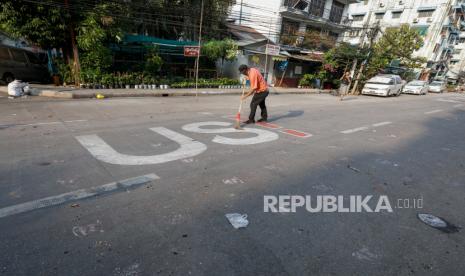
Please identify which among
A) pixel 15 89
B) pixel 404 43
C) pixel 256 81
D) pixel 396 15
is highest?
pixel 396 15

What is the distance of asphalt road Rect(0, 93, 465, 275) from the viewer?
6.94ft

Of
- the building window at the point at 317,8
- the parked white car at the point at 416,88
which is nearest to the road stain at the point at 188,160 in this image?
the building window at the point at 317,8

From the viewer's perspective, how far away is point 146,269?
197 cm

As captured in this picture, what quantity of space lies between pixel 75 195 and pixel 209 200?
1.57m

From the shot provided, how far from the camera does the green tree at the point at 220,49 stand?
608 inches

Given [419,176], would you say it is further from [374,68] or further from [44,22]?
[374,68]

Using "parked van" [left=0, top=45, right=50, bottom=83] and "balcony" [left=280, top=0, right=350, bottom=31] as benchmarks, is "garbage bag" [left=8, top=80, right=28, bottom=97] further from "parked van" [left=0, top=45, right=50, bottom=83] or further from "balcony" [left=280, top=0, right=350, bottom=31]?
"balcony" [left=280, top=0, right=350, bottom=31]

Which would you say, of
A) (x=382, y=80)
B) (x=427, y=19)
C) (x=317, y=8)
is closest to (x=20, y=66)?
(x=382, y=80)

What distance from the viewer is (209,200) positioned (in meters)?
3.00

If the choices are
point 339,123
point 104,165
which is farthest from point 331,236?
point 339,123

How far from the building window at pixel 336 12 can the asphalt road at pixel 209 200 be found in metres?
24.5

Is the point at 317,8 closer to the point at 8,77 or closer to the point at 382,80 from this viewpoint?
the point at 382,80

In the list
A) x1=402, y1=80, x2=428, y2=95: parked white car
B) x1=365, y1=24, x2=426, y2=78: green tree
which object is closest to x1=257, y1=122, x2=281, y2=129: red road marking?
x1=402, y1=80, x2=428, y2=95: parked white car

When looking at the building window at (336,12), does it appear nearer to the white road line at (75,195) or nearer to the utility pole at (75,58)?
the utility pole at (75,58)
